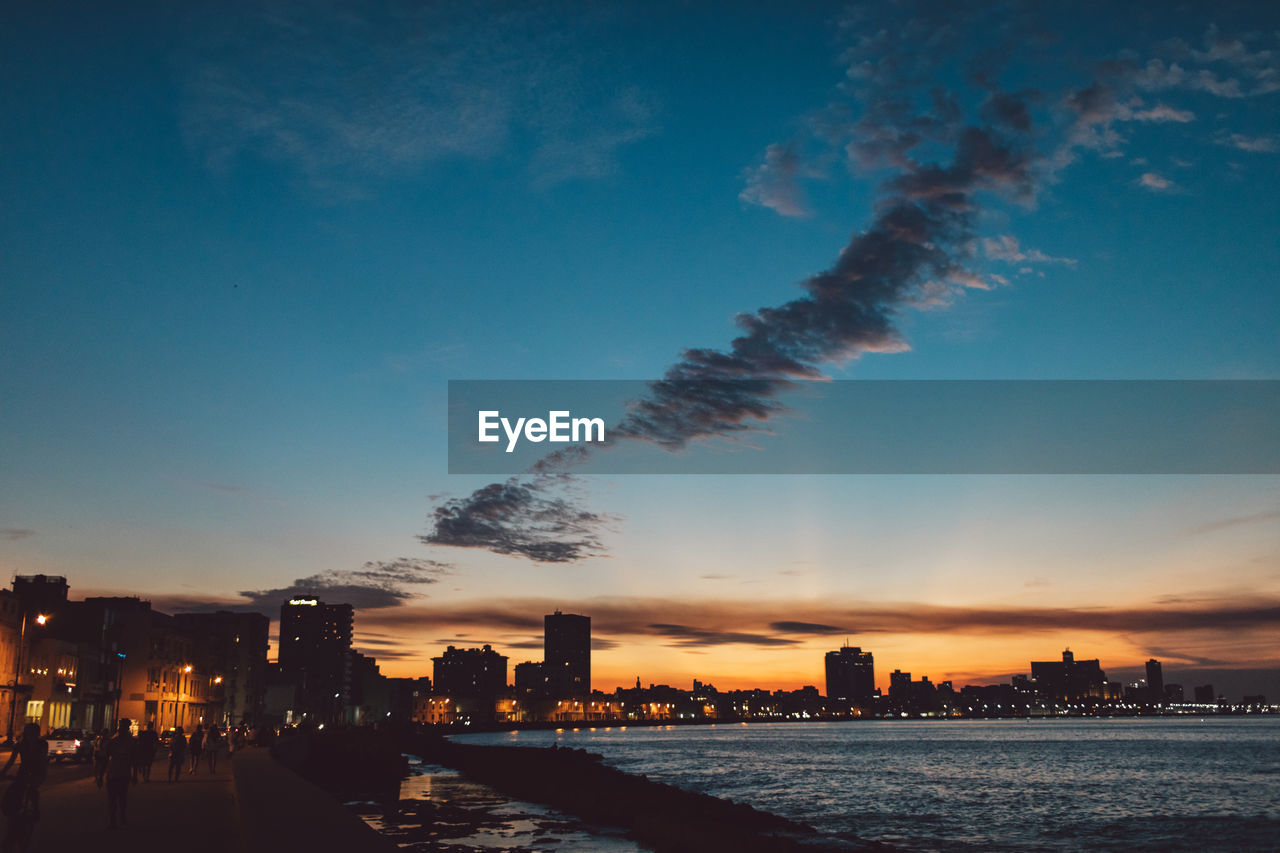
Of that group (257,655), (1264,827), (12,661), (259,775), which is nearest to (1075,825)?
(1264,827)

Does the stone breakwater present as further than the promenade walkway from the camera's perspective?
Yes

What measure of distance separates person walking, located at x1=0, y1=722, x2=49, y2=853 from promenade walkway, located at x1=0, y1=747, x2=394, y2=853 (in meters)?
1.56

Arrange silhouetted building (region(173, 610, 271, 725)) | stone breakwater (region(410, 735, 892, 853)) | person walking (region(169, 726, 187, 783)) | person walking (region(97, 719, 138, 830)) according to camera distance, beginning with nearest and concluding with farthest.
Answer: person walking (region(97, 719, 138, 830)) → stone breakwater (region(410, 735, 892, 853)) → person walking (region(169, 726, 187, 783)) → silhouetted building (region(173, 610, 271, 725))

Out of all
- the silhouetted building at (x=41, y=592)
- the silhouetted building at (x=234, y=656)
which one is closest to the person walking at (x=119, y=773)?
the silhouetted building at (x=41, y=592)

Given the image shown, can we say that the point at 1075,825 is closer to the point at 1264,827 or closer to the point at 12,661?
the point at 1264,827

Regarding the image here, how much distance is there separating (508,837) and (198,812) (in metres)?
Result: 13.0

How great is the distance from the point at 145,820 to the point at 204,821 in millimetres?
1305

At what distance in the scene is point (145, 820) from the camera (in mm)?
21109

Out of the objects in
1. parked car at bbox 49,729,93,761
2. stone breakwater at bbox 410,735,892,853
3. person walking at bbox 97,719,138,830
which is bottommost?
stone breakwater at bbox 410,735,892,853

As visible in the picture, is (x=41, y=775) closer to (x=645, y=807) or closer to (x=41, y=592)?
(x=645, y=807)

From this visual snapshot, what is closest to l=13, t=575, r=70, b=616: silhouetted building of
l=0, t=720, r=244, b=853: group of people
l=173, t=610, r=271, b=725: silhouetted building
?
l=173, t=610, r=271, b=725: silhouetted building

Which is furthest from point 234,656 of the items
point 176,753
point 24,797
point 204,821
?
point 24,797

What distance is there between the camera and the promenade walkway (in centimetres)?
1728

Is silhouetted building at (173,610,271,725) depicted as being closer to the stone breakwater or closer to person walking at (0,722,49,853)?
the stone breakwater
